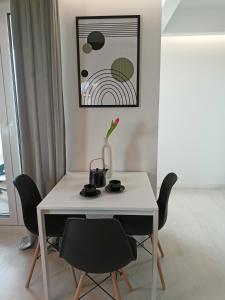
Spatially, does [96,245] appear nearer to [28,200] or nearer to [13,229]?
[28,200]

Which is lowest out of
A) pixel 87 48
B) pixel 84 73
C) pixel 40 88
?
pixel 40 88

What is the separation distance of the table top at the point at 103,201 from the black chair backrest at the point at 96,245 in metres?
0.25

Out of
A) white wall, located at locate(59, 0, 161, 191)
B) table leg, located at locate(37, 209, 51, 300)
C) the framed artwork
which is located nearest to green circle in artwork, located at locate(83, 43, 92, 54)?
the framed artwork

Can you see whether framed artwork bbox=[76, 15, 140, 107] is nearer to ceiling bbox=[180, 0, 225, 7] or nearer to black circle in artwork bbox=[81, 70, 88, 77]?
black circle in artwork bbox=[81, 70, 88, 77]

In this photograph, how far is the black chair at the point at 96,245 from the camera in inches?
52.1

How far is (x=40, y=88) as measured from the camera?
2.20 metres

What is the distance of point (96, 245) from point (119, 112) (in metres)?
1.33

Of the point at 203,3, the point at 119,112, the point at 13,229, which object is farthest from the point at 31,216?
the point at 203,3

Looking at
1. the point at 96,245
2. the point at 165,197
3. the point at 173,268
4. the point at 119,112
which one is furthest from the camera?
the point at 119,112

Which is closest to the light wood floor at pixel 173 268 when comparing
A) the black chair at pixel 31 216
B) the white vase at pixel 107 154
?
the black chair at pixel 31 216

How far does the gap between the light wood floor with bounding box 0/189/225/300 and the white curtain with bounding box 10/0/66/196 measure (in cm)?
72

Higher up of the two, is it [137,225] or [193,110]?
[193,110]

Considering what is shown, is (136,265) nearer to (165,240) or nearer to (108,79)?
(165,240)

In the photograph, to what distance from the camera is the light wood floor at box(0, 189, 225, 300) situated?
1.89 meters
